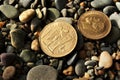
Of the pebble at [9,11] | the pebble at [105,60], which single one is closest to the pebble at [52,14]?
the pebble at [9,11]

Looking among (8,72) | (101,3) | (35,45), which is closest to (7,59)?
(8,72)

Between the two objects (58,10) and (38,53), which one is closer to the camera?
(38,53)

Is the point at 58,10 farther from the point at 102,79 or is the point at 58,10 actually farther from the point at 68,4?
the point at 102,79

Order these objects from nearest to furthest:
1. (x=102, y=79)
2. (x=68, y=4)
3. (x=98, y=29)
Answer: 1. (x=102, y=79)
2. (x=98, y=29)
3. (x=68, y=4)

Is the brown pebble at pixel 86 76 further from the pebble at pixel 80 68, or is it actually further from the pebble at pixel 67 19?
the pebble at pixel 67 19

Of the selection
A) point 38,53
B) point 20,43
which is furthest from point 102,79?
point 20,43

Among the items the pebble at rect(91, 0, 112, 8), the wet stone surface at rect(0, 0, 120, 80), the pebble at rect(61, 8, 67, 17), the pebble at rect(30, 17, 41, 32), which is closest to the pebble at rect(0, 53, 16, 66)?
the wet stone surface at rect(0, 0, 120, 80)

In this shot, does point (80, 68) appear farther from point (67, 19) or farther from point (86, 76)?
point (67, 19)

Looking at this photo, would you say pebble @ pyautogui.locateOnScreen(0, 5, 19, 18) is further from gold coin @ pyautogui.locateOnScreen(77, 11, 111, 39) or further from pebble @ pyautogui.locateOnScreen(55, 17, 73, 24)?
gold coin @ pyautogui.locateOnScreen(77, 11, 111, 39)
